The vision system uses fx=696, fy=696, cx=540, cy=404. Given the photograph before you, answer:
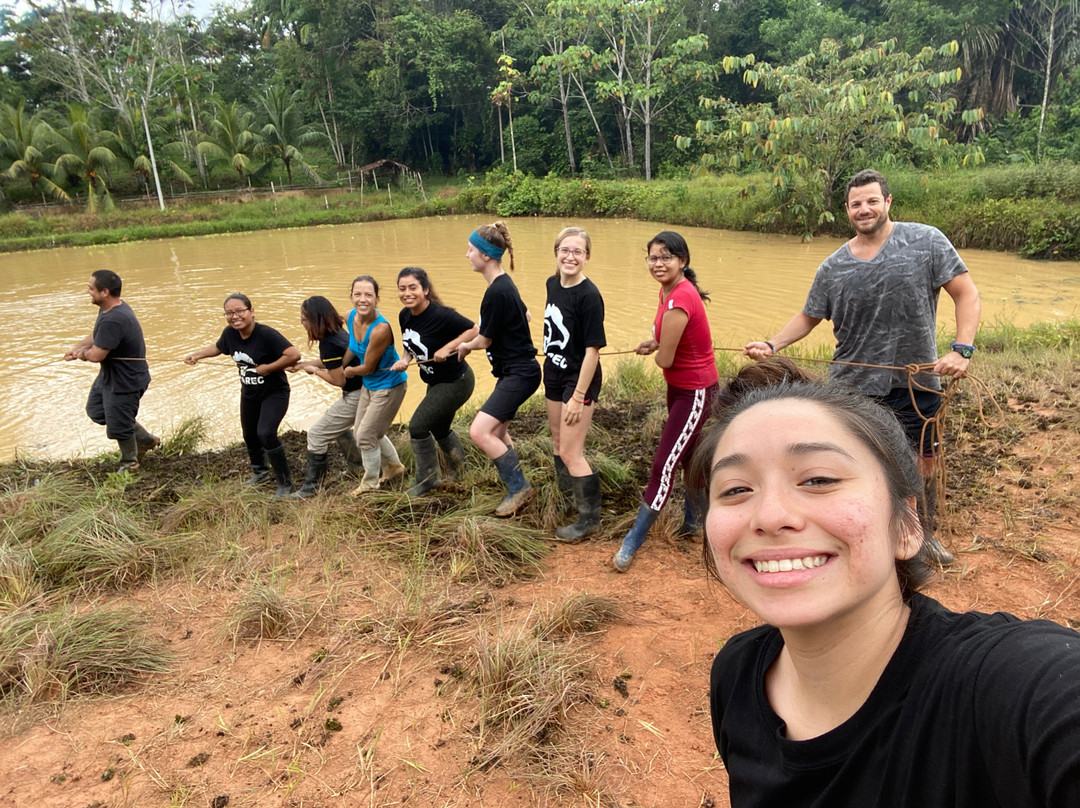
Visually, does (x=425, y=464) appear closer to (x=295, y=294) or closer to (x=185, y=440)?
(x=185, y=440)

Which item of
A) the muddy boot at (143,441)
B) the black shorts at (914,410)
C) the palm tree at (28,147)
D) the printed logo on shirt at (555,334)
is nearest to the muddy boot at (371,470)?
the printed logo on shirt at (555,334)

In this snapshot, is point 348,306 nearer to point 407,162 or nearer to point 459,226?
point 459,226

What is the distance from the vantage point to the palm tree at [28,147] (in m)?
26.5

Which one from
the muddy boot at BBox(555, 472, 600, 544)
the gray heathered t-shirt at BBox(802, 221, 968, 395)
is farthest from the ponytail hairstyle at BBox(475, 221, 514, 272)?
the gray heathered t-shirt at BBox(802, 221, 968, 395)

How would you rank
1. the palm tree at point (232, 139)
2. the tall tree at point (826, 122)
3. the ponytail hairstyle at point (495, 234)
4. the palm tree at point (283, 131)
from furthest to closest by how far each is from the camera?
the palm tree at point (283, 131) → the palm tree at point (232, 139) → the tall tree at point (826, 122) → the ponytail hairstyle at point (495, 234)

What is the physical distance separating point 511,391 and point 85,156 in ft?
101

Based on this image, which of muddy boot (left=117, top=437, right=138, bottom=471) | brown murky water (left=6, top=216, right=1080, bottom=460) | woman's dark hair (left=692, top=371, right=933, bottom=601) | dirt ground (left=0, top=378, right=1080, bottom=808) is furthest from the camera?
brown murky water (left=6, top=216, right=1080, bottom=460)

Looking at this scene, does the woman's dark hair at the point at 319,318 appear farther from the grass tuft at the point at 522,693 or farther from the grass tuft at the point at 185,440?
the grass tuft at the point at 522,693

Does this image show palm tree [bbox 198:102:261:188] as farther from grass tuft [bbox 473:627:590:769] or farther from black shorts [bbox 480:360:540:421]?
grass tuft [bbox 473:627:590:769]

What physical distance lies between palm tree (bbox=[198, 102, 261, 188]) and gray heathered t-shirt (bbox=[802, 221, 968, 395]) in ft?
102

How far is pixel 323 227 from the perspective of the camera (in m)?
26.4

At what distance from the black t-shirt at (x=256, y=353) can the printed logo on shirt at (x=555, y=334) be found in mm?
2077

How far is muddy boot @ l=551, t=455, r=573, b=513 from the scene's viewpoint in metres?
4.38

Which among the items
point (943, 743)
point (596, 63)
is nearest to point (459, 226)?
point (596, 63)
